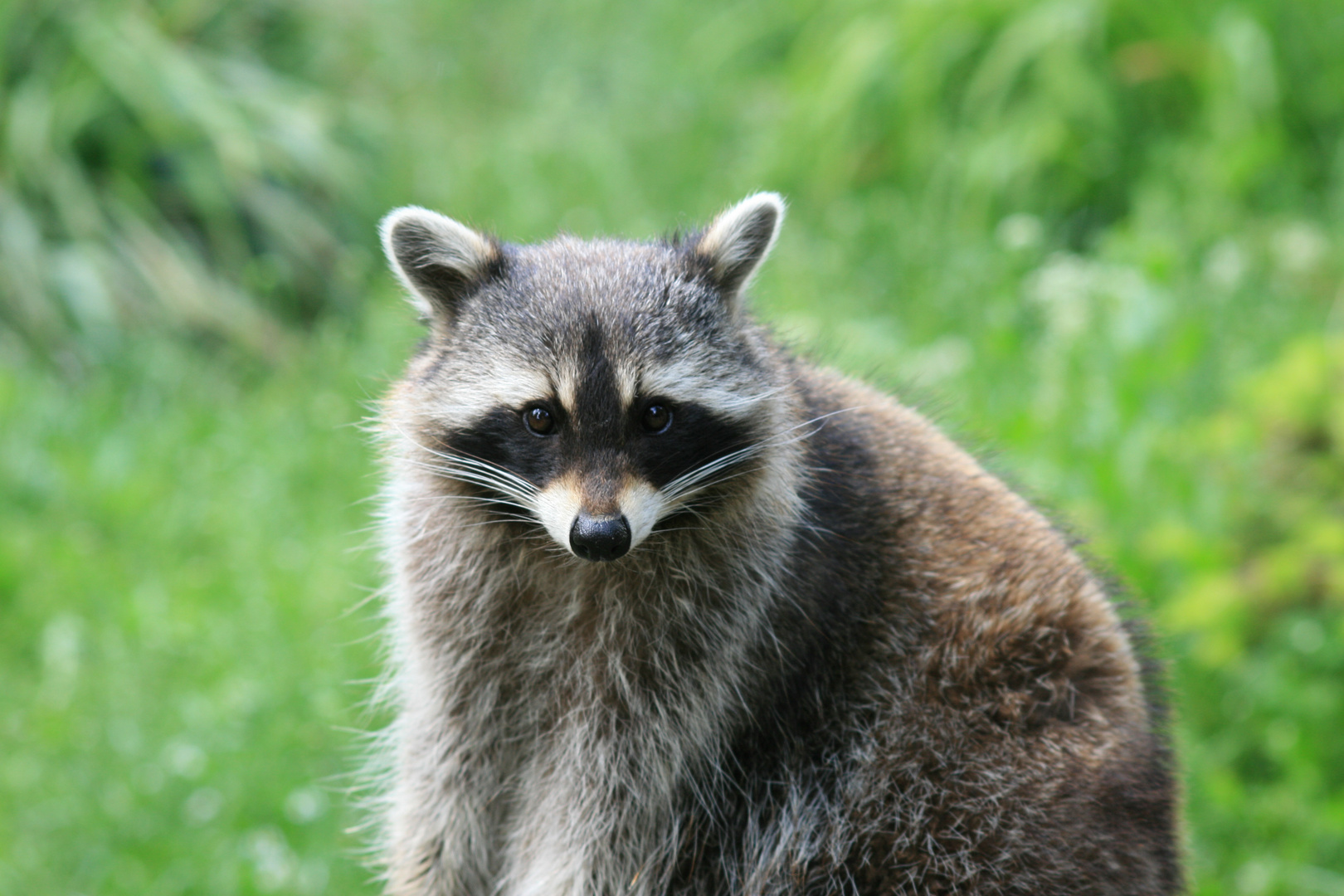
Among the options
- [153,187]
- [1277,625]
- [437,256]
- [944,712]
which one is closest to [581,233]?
[153,187]

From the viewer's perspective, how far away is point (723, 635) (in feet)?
11.3

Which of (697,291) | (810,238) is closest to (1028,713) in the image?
(697,291)

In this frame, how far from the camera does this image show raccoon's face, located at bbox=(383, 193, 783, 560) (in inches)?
122

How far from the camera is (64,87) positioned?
9.06 meters

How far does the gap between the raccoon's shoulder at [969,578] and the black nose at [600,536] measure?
2.06ft

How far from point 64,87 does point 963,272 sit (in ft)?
19.9

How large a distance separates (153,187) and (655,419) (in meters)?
7.27

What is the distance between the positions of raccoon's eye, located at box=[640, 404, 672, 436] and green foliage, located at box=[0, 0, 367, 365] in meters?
5.97

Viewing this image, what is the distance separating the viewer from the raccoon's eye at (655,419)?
3174 mm

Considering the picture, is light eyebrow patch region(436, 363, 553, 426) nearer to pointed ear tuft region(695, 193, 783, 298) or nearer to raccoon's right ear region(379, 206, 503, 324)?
raccoon's right ear region(379, 206, 503, 324)

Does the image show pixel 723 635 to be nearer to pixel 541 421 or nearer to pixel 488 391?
pixel 541 421

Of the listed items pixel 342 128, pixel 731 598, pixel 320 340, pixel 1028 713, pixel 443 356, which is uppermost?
pixel 342 128

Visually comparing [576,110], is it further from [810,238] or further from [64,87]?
[64,87]

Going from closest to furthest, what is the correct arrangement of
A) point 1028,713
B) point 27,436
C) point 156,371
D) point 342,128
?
point 1028,713 < point 27,436 < point 156,371 < point 342,128
